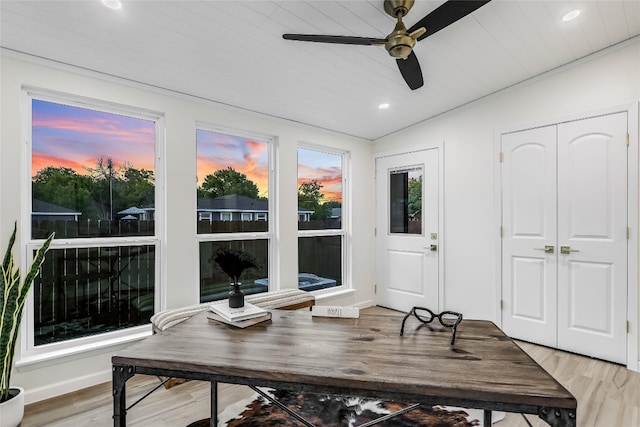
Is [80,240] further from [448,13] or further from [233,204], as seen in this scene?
[448,13]

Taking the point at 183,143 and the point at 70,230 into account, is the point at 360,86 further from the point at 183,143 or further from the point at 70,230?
the point at 70,230

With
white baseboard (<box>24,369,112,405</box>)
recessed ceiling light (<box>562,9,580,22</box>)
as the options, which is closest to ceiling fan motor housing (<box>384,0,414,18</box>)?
recessed ceiling light (<box>562,9,580,22</box>)

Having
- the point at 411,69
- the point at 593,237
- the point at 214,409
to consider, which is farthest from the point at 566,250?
the point at 214,409

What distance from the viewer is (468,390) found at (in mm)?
1074

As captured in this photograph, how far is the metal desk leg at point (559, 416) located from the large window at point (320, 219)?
3207 mm

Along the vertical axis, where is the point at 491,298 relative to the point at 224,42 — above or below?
below

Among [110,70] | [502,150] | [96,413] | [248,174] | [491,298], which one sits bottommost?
[96,413]

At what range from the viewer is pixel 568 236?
10.7ft

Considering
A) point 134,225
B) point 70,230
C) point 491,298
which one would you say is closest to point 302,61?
point 134,225

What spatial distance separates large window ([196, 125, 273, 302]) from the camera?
3.29m

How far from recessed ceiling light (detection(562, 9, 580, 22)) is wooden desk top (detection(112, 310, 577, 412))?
7.52 ft

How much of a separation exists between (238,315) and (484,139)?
132 inches

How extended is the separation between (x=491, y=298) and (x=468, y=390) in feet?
9.96

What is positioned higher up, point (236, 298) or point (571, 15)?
point (571, 15)
